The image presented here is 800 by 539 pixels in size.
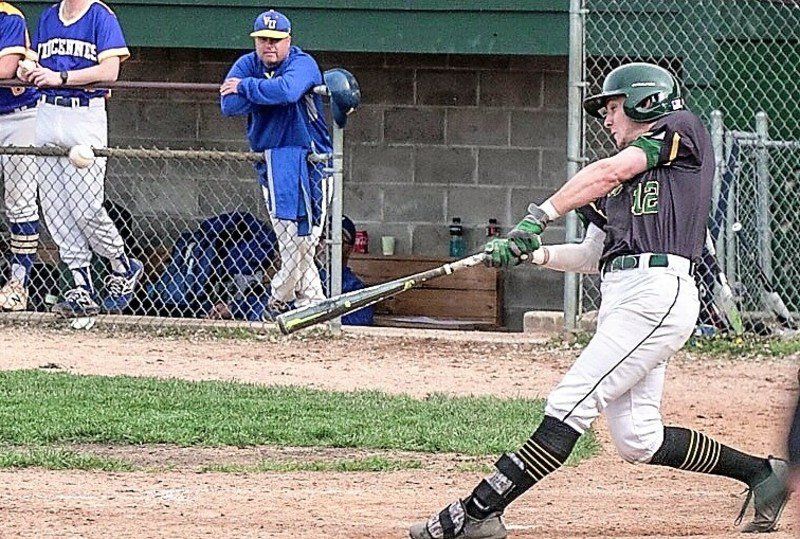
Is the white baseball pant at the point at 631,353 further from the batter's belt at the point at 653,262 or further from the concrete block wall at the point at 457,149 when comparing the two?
the concrete block wall at the point at 457,149

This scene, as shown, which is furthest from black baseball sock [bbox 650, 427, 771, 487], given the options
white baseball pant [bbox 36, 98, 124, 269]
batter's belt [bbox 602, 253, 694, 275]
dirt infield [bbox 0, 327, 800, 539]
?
white baseball pant [bbox 36, 98, 124, 269]

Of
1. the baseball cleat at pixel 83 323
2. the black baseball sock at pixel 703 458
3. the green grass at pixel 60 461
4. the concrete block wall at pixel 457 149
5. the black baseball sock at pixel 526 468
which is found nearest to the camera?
the black baseball sock at pixel 526 468

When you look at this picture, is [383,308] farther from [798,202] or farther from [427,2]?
[798,202]

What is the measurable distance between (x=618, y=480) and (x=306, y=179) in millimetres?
3994

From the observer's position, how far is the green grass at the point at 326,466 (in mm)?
6391

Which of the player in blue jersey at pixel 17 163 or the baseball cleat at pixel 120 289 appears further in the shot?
the baseball cleat at pixel 120 289

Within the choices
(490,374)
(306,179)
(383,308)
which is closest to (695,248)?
(490,374)

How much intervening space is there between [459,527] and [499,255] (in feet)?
2.89

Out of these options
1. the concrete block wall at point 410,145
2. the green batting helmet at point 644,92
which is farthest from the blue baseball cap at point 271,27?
the green batting helmet at point 644,92

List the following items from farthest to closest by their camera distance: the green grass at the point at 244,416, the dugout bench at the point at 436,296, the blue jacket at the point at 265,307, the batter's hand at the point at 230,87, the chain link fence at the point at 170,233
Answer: the dugout bench at the point at 436,296 → the blue jacket at the point at 265,307 → the chain link fence at the point at 170,233 → the batter's hand at the point at 230,87 → the green grass at the point at 244,416

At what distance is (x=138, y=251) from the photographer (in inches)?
508

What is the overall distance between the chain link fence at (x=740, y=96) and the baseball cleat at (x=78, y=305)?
3212 mm

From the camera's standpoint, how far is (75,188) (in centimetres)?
1003

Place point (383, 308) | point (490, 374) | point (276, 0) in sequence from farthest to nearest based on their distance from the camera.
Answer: point (383, 308) → point (276, 0) → point (490, 374)
